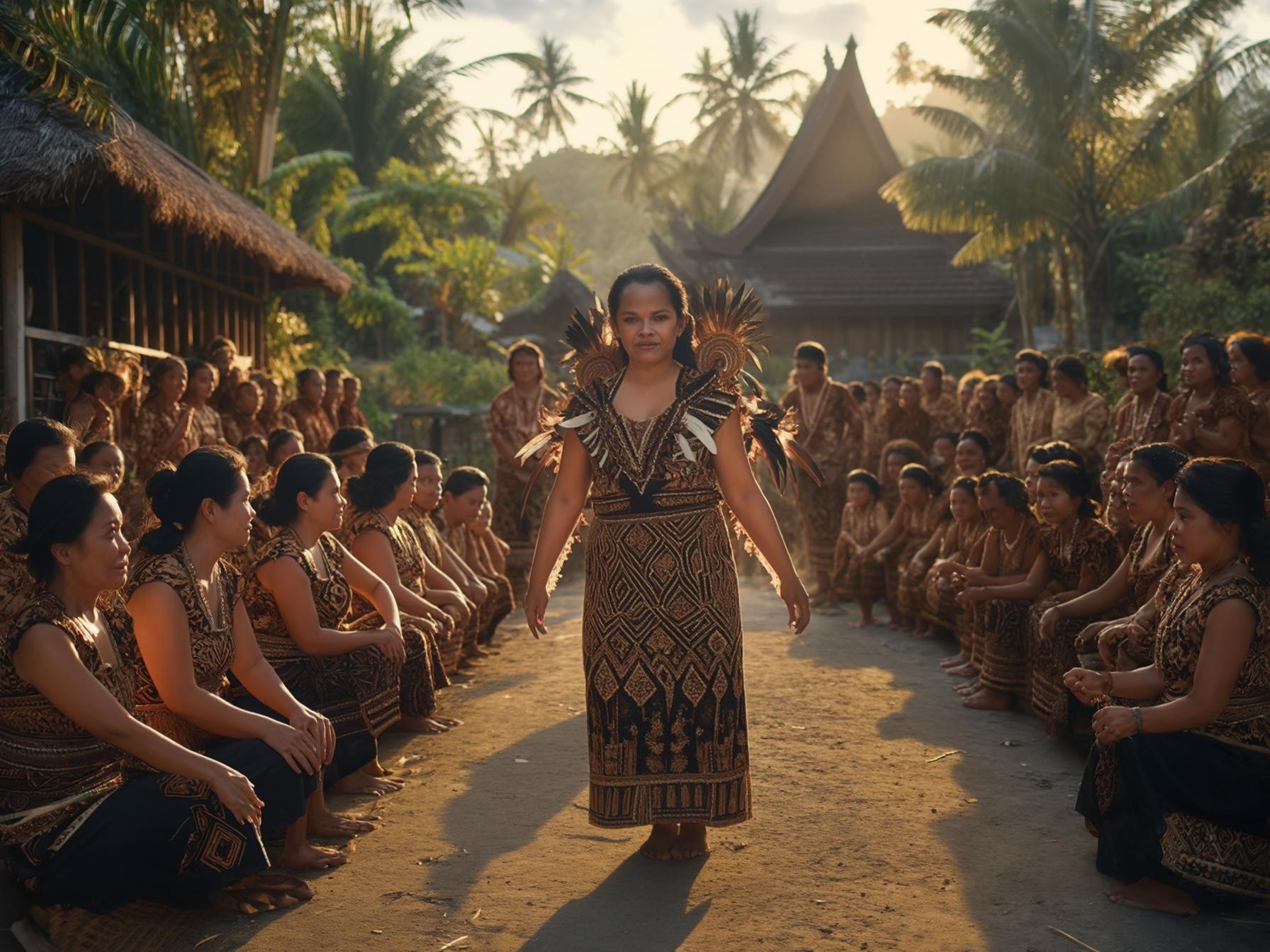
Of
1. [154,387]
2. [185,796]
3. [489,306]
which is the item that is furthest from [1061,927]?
[489,306]

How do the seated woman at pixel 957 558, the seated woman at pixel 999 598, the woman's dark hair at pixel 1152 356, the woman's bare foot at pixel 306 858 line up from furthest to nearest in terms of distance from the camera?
the woman's dark hair at pixel 1152 356, the seated woman at pixel 957 558, the seated woman at pixel 999 598, the woman's bare foot at pixel 306 858

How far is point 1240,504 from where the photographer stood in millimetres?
3590

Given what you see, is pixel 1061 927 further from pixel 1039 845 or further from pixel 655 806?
pixel 655 806

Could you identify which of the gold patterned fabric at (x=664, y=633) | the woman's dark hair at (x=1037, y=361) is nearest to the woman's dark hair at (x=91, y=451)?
the gold patterned fabric at (x=664, y=633)

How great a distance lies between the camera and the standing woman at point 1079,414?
846 centimetres

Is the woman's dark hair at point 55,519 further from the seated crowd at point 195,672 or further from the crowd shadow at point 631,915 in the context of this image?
the crowd shadow at point 631,915

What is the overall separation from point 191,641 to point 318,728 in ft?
1.58

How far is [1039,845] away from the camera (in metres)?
4.13

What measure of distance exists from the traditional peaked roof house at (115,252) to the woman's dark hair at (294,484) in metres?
3.96

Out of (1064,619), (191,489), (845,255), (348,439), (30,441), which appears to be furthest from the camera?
(845,255)

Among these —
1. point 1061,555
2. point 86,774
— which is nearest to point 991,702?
point 1061,555

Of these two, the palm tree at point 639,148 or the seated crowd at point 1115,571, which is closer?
the seated crowd at point 1115,571

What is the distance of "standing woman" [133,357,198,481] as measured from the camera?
334 inches

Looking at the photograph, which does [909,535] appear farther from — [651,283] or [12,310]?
[12,310]
